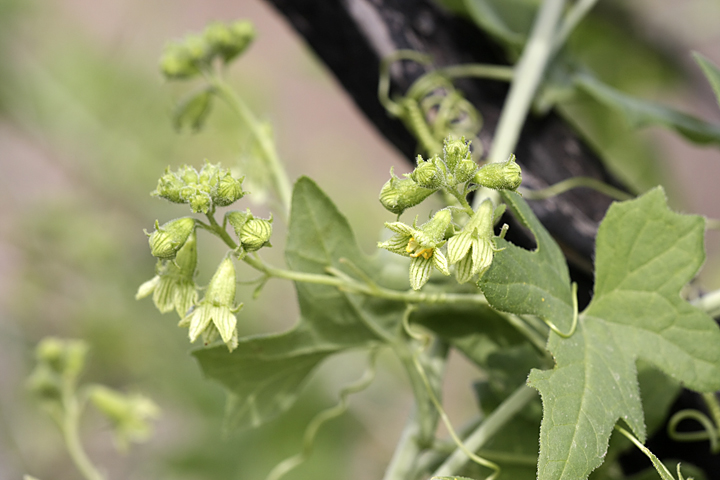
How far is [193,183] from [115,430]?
617 millimetres

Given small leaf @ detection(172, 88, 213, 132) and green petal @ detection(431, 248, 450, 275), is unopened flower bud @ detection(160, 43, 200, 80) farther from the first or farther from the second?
green petal @ detection(431, 248, 450, 275)

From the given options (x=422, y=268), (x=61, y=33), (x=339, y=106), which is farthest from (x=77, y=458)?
(x=339, y=106)

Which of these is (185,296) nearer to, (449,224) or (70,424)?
(449,224)

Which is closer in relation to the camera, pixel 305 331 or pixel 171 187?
pixel 171 187

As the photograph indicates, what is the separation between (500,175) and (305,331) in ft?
0.86

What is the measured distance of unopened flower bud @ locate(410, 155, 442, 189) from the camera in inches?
15.1

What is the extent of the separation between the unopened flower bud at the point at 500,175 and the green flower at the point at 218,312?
0.62 ft

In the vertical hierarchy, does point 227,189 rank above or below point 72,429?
below

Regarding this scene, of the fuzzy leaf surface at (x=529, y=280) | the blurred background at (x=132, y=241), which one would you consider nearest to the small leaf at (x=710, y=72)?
the fuzzy leaf surface at (x=529, y=280)

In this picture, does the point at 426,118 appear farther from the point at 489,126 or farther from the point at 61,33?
the point at 61,33

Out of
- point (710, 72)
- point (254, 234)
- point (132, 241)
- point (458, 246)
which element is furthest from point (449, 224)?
point (132, 241)

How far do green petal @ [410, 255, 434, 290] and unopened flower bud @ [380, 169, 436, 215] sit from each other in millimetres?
40

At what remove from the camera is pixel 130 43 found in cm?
196

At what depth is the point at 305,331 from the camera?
566 mm
